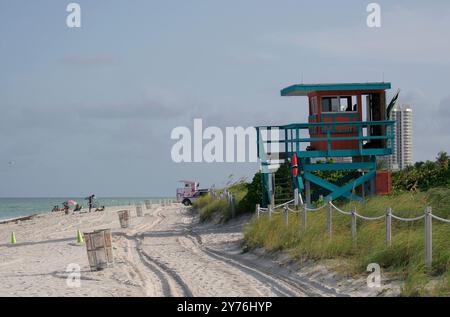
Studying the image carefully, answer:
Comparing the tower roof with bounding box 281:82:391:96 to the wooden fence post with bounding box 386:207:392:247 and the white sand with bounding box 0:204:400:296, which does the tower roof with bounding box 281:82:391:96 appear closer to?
the white sand with bounding box 0:204:400:296

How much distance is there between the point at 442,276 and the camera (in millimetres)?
12164

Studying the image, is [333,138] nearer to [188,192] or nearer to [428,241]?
[428,241]

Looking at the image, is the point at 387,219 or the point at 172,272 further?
the point at 172,272

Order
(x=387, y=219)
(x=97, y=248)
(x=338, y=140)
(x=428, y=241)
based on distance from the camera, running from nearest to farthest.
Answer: (x=428, y=241)
(x=387, y=219)
(x=97, y=248)
(x=338, y=140)

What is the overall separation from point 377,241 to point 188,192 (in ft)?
173

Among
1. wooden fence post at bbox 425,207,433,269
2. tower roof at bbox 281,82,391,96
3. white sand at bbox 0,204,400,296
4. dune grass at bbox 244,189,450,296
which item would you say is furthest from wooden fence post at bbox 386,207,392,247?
tower roof at bbox 281,82,391,96

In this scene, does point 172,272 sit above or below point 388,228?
below

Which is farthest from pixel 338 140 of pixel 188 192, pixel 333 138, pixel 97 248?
pixel 188 192

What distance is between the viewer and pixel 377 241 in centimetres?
1519

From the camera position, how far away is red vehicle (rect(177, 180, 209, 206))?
6072 cm

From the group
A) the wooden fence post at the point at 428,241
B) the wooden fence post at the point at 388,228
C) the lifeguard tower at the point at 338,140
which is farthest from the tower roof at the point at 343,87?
the wooden fence post at the point at 428,241

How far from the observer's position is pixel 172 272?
677 inches

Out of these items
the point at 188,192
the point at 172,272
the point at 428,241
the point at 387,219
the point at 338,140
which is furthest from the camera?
the point at 188,192
